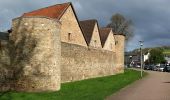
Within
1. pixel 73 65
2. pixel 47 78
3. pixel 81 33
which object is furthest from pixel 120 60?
pixel 47 78

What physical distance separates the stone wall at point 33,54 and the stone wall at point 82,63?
666 cm

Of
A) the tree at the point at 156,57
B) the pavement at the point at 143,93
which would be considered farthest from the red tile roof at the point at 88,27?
the tree at the point at 156,57

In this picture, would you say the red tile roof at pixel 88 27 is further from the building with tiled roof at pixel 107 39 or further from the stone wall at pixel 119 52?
the stone wall at pixel 119 52

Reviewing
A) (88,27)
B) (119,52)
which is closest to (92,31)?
(88,27)

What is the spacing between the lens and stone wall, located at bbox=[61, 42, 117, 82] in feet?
99.6

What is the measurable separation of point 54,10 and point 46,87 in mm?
17542

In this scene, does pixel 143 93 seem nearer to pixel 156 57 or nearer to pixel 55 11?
pixel 55 11

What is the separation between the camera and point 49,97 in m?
19.5

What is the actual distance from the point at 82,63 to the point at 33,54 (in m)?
13.6

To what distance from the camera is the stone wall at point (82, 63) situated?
3036 cm

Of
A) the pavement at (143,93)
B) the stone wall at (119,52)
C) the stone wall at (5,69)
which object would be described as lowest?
the pavement at (143,93)

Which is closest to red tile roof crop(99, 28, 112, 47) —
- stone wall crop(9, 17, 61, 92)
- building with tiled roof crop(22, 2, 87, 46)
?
building with tiled roof crop(22, 2, 87, 46)

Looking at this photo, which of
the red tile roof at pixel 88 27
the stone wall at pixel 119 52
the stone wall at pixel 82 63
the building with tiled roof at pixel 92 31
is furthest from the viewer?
the stone wall at pixel 119 52

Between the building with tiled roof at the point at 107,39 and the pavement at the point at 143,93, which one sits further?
the building with tiled roof at the point at 107,39
